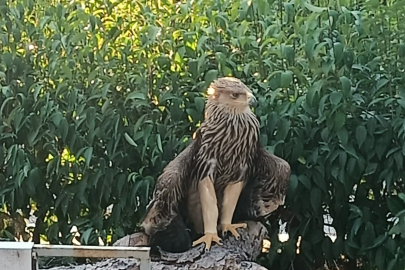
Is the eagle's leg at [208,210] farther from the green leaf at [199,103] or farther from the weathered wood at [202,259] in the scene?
the green leaf at [199,103]

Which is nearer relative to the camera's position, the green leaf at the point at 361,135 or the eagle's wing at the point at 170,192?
the eagle's wing at the point at 170,192

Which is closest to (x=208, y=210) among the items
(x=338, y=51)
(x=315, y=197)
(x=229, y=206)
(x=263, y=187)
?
(x=229, y=206)

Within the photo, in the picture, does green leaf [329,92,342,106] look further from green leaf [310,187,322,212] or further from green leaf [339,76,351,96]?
green leaf [310,187,322,212]

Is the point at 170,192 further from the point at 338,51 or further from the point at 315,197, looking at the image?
→ the point at 338,51

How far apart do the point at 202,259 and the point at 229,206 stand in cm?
14

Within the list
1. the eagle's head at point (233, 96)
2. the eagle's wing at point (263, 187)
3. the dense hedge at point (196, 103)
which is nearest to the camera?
the eagle's head at point (233, 96)

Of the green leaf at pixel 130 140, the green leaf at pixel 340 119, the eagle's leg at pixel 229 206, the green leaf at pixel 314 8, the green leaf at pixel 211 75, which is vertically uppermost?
the green leaf at pixel 314 8

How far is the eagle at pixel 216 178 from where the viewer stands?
1452 mm

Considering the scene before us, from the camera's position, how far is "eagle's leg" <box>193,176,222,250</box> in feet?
4.84

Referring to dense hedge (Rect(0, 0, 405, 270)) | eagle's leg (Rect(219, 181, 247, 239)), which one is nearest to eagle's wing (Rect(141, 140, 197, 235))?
eagle's leg (Rect(219, 181, 247, 239))

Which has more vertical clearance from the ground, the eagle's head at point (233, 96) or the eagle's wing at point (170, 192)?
the eagle's head at point (233, 96)

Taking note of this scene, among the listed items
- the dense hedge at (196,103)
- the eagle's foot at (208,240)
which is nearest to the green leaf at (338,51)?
the dense hedge at (196,103)

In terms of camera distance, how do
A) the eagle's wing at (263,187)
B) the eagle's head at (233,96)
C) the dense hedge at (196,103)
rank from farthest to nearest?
the dense hedge at (196,103)
the eagle's wing at (263,187)
the eagle's head at (233,96)

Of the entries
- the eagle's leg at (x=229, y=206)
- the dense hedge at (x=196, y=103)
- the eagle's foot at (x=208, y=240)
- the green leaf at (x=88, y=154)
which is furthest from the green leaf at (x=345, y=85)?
the green leaf at (x=88, y=154)
